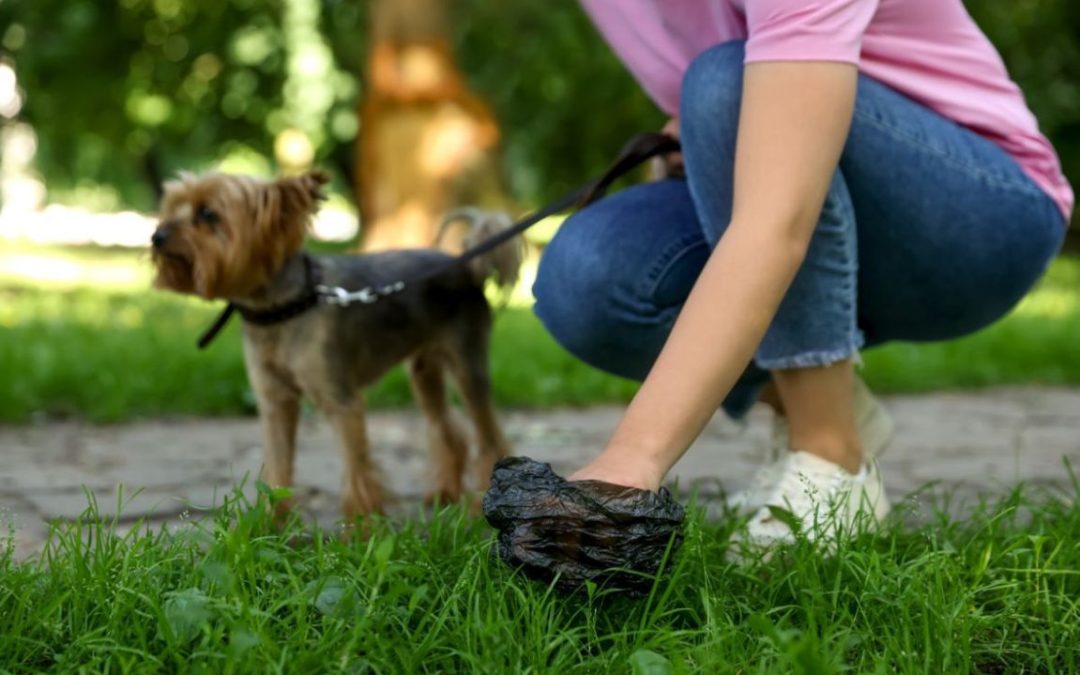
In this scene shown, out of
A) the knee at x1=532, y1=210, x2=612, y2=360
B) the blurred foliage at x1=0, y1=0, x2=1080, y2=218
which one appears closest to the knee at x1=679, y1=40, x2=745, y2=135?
the knee at x1=532, y1=210, x2=612, y2=360

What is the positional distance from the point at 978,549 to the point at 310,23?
17.9 metres

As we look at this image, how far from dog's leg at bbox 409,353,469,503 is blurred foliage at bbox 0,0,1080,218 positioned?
11.2 metres

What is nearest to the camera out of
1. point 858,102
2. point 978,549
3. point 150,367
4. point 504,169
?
point 978,549

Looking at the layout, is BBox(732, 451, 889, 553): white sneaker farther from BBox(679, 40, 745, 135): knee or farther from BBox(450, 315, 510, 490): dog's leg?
BBox(450, 315, 510, 490): dog's leg

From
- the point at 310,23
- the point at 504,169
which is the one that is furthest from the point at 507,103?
the point at 504,169

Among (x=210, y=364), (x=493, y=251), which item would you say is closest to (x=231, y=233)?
(x=493, y=251)

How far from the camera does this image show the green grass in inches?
78.7

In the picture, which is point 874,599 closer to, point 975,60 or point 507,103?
point 975,60

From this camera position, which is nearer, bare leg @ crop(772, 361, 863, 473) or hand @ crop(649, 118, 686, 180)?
bare leg @ crop(772, 361, 863, 473)

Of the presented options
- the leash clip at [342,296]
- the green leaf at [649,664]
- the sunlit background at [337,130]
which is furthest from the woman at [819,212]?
the sunlit background at [337,130]

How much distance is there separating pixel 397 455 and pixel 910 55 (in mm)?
2477

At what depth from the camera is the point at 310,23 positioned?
19.2 meters

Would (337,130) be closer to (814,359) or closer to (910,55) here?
(910,55)

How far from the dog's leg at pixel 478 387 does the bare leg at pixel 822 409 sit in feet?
4.52
